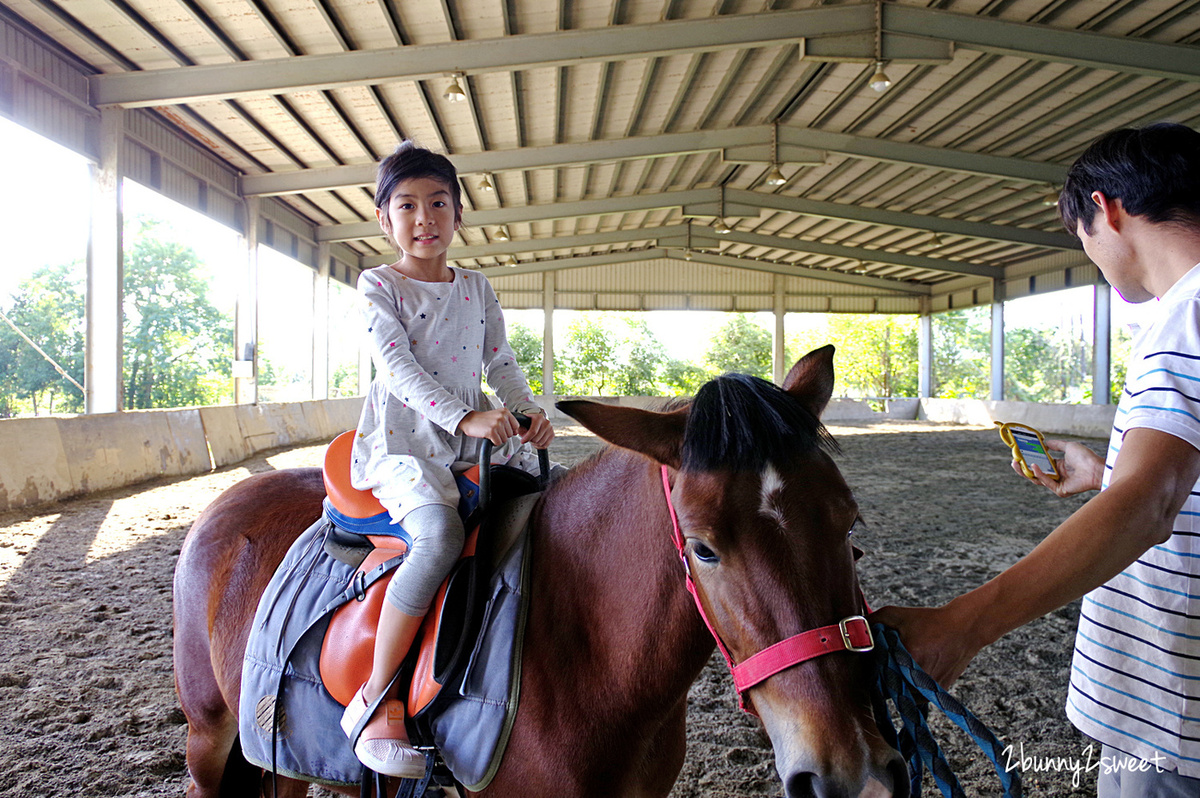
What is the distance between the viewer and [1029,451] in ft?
5.15

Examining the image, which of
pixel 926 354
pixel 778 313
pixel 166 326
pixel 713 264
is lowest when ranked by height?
pixel 926 354

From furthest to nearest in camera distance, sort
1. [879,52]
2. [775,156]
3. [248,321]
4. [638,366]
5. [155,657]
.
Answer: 1. [638,366]
2. [775,156]
3. [248,321]
4. [879,52]
5. [155,657]

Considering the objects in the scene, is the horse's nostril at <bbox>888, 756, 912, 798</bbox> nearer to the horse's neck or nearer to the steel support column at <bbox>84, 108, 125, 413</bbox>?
the horse's neck

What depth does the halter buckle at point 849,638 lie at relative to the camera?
91 centimetres

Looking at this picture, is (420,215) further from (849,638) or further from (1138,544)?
(1138,544)

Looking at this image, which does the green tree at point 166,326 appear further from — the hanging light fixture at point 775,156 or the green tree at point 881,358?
the green tree at point 881,358

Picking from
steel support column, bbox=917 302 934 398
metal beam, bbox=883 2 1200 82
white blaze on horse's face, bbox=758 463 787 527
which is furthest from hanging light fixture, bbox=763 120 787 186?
steel support column, bbox=917 302 934 398

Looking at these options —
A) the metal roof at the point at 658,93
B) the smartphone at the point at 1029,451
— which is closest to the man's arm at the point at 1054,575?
the smartphone at the point at 1029,451

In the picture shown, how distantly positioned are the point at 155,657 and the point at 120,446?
5.31 metres

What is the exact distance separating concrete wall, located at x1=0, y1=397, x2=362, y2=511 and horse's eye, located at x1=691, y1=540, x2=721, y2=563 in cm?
736

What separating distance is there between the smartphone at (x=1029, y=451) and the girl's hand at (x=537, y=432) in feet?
3.49

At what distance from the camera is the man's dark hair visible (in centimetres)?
110

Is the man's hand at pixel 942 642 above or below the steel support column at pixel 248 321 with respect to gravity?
below

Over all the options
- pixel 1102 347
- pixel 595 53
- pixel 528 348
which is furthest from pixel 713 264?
pixel 595 53
